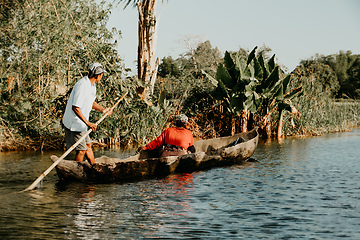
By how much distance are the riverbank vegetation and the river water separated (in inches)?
104

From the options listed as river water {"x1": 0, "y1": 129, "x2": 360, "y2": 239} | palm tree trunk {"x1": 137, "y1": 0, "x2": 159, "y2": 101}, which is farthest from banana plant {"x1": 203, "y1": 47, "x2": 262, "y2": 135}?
river water {"x1": 0, "y1": 129, "x2": 360, "y2": 239}

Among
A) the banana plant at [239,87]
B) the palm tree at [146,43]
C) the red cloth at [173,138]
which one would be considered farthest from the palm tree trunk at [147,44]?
the red cloth at [173,138]

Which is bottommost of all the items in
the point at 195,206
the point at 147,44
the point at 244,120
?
the point at 195,206

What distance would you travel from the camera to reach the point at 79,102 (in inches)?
285

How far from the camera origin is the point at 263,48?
26.3 metres

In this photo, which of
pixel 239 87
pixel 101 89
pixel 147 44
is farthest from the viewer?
pixel 239 87

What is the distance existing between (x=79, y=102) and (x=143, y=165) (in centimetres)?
165

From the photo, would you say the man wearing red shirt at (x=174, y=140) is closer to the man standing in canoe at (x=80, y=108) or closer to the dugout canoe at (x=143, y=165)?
the dugout canoe at (x=143, y=165)

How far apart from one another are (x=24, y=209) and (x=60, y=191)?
1.22m

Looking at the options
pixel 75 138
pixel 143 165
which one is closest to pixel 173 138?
pixel 143 165

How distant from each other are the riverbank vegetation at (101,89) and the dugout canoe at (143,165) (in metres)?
2.87

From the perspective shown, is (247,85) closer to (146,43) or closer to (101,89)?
(146,43)

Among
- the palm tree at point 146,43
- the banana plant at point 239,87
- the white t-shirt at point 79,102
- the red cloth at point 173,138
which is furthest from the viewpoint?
the banana plant at point 239,87

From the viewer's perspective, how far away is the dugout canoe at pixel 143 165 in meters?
7.41
